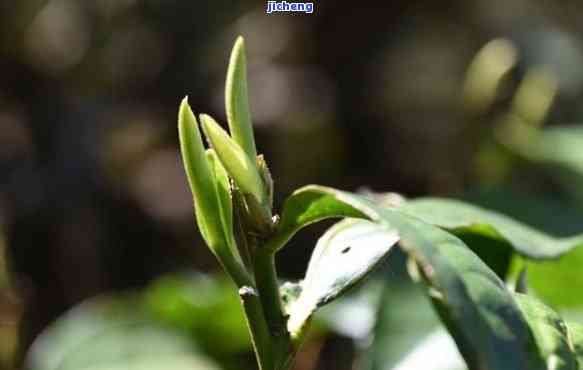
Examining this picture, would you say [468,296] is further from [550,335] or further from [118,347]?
[118,347]

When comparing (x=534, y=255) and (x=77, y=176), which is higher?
(x=534, y=255)

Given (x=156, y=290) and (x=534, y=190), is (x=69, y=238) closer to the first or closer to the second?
(x=156, y=290)

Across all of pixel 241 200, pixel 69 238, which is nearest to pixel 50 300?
pixel 69 238

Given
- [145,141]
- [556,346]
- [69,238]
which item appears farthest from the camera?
[145,141]

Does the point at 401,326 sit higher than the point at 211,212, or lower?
lower

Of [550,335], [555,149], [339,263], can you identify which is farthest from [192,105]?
[550,335]

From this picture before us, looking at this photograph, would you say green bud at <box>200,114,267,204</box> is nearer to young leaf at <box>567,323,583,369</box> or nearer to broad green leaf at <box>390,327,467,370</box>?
young leaf at <box>567,323,583,369</box>

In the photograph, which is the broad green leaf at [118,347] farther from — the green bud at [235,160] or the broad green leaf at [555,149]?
the green bud at [235,160]
